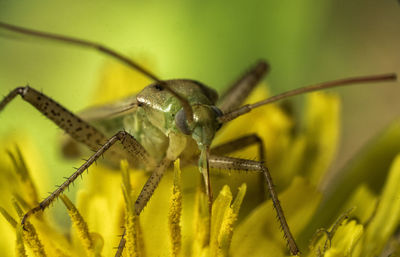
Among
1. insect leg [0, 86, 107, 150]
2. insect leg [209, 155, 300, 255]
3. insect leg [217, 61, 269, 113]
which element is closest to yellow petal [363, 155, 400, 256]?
insect leg [209, 155, 300, 255]

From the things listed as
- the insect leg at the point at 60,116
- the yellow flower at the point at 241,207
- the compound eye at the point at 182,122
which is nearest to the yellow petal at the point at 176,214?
the yellow flower at the point at 241,207

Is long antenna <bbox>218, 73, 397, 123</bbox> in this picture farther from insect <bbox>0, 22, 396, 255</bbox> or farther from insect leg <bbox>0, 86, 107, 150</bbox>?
insect leg <bbox>0, 86, 107, 150</bbox>

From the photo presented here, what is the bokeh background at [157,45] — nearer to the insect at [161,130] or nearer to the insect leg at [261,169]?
the insect at [161,130]

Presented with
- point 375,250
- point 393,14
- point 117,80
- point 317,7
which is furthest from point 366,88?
point 375,250

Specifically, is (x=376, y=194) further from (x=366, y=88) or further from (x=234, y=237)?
(x=366, y=88)

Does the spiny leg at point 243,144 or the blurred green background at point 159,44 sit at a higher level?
the blurred green background at point 159,44

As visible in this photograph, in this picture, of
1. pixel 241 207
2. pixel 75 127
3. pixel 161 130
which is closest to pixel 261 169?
pixel 241 207
